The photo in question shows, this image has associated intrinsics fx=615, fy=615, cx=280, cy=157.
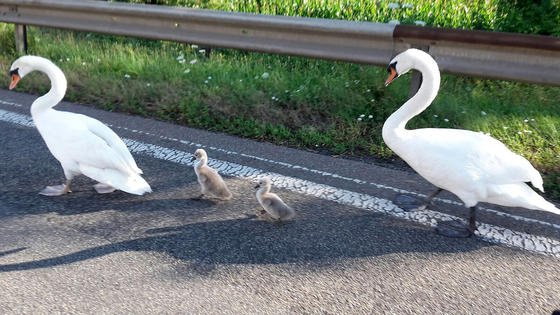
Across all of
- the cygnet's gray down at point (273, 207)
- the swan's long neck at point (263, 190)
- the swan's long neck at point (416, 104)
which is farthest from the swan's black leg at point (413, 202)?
the swan's long neck at point (263, 190)

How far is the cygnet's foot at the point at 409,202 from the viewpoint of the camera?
12.7ft

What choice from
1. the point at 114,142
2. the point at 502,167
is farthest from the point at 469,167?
the point at 114,142

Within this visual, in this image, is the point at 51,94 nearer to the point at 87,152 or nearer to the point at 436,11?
the point at 87,152

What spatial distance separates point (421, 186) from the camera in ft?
14.0

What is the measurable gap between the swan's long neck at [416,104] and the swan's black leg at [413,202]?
41 cm

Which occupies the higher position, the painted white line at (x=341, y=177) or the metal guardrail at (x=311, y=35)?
the metal guardrail at (x=311, y=35)

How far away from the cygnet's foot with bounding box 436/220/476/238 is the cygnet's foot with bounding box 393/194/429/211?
8.8 inches

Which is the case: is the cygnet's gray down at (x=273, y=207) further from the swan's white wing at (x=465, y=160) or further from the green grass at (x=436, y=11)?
the green grass at (x=436, y=11)

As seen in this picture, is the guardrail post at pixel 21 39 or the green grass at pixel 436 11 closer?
the green grass at pixel 436 11

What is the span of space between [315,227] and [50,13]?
18.1 ft

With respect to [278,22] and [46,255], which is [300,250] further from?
[278,22]

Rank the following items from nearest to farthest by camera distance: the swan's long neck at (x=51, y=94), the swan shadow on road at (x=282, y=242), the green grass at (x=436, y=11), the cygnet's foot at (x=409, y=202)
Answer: the swan shadow on road at (x=282, y=242), the cygnet's foot at (x=409, y=202), the swan's long neck at (x=51, y=94), the green grass at (x=436, y=11)

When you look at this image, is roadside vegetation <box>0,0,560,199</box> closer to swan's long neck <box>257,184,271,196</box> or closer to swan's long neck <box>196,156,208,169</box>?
swan's long neck <box>196,156,208,169</box>

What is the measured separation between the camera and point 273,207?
11.9 ft
